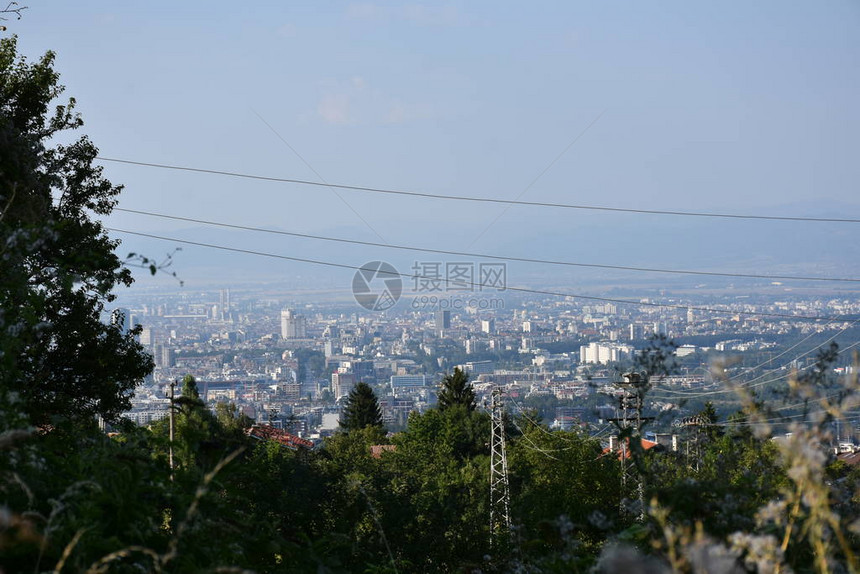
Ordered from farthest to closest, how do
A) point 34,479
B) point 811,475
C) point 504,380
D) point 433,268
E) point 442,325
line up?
point 442,325 < point 433,268 < point 504,380 < point 34,479 < point 811,475

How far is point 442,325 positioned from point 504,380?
42.1m

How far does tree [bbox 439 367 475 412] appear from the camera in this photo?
157 feet

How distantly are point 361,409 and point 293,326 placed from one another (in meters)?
65.4

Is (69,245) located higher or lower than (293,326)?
higher

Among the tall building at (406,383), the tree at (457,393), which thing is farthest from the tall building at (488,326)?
the tree at (457,393)

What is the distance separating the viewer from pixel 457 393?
48.3 metres

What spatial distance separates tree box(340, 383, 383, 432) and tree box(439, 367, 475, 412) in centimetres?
407

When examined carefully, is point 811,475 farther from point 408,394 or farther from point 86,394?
point 408,394

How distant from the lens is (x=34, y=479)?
2377 millimetres

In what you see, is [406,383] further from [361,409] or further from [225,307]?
[225,307]

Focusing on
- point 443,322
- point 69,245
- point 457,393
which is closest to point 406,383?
point 443,322

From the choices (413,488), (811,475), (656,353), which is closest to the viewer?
(811,475)

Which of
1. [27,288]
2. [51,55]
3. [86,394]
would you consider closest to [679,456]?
[27,288]

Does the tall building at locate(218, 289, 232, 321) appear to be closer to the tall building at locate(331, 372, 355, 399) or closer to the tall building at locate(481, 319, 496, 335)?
the tall building at locate(331, 372, 355, 399)
